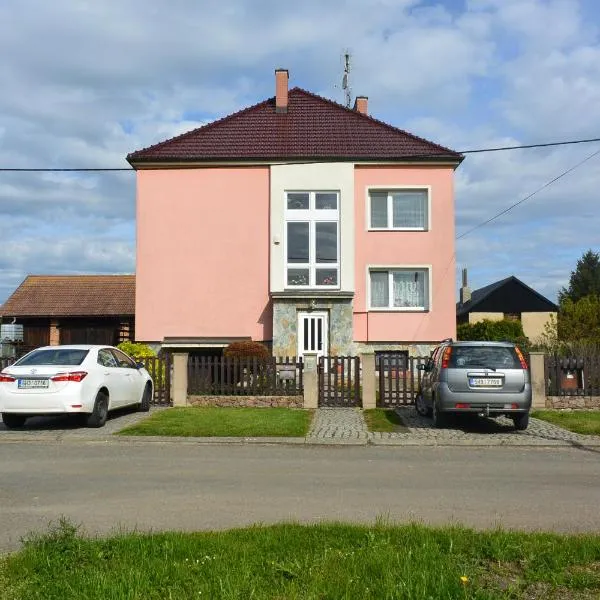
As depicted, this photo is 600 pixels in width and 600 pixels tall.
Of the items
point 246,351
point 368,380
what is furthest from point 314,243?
point 368,380

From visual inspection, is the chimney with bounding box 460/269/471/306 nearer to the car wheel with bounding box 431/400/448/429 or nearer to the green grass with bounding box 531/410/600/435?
the green grass with bounding box 531/410/600/435

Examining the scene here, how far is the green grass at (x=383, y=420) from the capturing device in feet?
45.4

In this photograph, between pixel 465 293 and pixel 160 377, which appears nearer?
pixel 160 377

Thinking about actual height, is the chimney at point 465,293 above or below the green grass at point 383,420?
above

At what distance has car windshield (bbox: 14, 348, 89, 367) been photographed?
1338cm

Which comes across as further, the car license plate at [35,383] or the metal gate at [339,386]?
the metal gate at [339,386]

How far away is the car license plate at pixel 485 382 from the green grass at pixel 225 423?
3077 mm

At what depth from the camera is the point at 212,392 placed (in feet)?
57.4

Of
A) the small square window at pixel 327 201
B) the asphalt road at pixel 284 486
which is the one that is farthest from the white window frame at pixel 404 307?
the asphalt road at pixel 284 486

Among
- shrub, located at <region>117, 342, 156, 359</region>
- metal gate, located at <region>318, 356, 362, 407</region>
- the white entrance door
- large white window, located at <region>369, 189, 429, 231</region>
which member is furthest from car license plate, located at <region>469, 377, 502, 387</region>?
large white window, located at <region>369, 189, 429, 231</region>

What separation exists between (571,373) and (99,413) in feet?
34.7

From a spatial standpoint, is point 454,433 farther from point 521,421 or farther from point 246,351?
point 246,351

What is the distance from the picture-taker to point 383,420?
589 inches

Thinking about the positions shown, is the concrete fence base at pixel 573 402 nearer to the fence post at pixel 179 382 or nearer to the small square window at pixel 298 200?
the fence post at pixel 179 382
